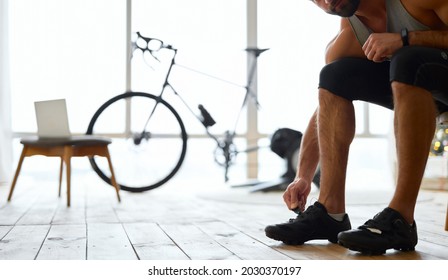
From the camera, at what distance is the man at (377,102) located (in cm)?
121

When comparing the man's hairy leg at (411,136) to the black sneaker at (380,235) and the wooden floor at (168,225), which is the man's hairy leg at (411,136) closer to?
the black sneaker at (380,235)

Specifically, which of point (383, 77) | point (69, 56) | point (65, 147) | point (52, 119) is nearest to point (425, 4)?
point (383, 77)

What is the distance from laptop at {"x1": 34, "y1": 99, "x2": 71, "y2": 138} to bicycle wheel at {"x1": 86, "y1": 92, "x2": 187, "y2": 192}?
1.34 feet

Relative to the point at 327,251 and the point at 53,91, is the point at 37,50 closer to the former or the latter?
the point at 53,91

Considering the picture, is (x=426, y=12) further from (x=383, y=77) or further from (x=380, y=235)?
(x=380, y=235)

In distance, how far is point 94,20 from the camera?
14.1 ft

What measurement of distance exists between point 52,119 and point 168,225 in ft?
3.65

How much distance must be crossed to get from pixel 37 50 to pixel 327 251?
340 cm

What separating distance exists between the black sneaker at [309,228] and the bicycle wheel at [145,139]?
1.89 metres

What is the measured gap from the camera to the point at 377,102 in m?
1.42

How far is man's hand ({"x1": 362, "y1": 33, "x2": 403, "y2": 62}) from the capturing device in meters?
1.23

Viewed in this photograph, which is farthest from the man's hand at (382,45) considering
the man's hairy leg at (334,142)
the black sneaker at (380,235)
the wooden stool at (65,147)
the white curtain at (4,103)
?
the white curtain at (4,103)

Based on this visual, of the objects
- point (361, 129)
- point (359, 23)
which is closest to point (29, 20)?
point (361, 129)

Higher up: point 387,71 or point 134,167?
point 387,71
